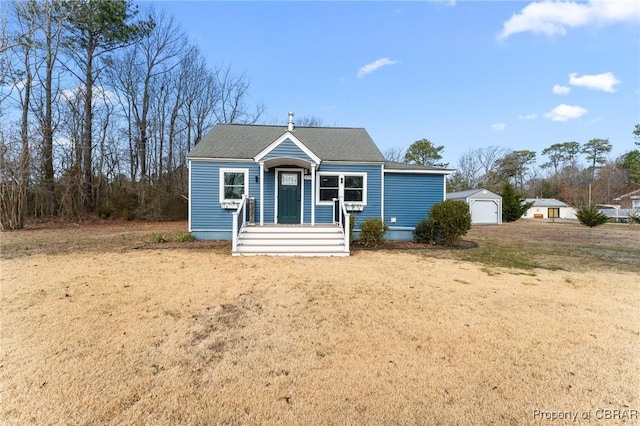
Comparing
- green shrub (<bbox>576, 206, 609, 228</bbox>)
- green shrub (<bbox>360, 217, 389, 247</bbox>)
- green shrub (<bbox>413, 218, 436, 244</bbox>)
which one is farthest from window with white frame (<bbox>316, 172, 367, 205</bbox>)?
green shrub (<bbox>576, 206, 609, 228</bbox>)

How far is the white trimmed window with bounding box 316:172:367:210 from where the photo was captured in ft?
36.1

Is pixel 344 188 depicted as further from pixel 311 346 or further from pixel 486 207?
pixel 486 207

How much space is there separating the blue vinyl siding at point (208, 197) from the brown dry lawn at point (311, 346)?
4495 mm

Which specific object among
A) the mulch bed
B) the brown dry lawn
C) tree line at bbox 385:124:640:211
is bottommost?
the brown dry lawn

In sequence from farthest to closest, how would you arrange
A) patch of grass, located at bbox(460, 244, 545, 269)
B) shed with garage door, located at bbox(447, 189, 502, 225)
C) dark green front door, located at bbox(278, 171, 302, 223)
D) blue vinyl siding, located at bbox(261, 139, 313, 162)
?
shed with garage door, located at bbox(447, 189, 502, 225)
dark green front door, located at bbox(278, 171, 302, 223)
blue vinyl siding, located at bbox(261, 139, 313, 162)
patch of grass, located at bbox(460, 244, 545, 269)

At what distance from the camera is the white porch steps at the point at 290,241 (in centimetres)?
829

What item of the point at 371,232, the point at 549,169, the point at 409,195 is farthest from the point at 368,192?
the point at 549,169

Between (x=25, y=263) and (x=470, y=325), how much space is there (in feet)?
30.8

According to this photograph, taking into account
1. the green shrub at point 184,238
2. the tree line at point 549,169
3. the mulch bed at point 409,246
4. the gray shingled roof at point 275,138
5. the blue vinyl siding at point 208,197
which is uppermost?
the tree line at point 549,169

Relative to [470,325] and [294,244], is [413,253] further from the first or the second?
[470,325]

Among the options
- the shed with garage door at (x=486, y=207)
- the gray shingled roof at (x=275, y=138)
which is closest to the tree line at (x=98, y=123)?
the gray shingled roof at (x=275, y=138)

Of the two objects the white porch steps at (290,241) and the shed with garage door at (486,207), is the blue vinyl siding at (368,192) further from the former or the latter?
the shed with garage door at (486,207)

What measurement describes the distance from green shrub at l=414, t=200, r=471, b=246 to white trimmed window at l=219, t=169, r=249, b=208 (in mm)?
6862

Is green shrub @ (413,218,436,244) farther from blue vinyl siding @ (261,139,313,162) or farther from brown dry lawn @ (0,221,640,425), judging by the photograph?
blue vinyl siding @ (261,139,313,162)
